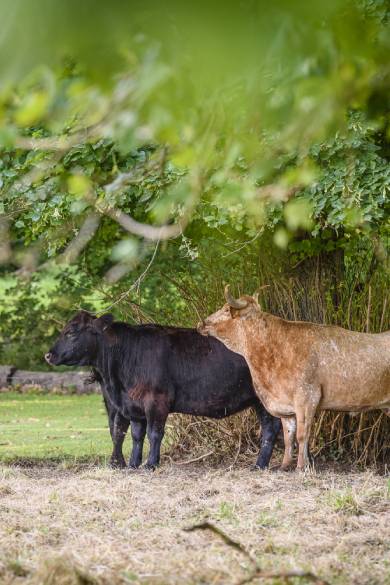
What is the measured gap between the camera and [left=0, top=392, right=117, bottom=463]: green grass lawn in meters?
11.2

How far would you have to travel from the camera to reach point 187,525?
613cm

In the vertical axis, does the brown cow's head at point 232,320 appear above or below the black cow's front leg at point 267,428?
above

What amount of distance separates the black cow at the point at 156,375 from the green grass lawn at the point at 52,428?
1.23 m

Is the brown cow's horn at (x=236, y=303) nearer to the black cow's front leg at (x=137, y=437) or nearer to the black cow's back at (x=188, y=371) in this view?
the black cow's back at (x=188, y=371)

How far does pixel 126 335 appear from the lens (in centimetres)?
952

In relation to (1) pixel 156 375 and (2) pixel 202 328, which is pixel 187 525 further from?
(1) pixel 156 375

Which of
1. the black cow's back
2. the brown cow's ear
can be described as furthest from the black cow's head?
the brown cow's ear

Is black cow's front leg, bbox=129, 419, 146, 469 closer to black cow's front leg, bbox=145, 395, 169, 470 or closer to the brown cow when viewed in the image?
black cow's front leg, bbox=145, 395, 169, 470

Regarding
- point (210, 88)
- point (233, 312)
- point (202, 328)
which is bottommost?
point (202, 328)

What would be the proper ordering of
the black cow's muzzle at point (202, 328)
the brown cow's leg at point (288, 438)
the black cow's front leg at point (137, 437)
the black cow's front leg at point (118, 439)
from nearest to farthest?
the brown cow's leg at point (288, 438)
the black cow's muzzle at point (202, 328)
the black cow's front leg at point (137, 437)
the black cow's front leg at point (118, 439)

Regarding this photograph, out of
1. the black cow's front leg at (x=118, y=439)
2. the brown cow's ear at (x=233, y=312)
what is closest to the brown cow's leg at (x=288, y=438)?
the brown cow's ear at (x=233, y=312)

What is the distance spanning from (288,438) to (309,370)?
2.24 feet

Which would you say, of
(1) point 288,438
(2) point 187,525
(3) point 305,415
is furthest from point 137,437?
(2) point 187,525

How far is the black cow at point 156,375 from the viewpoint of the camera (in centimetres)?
916
